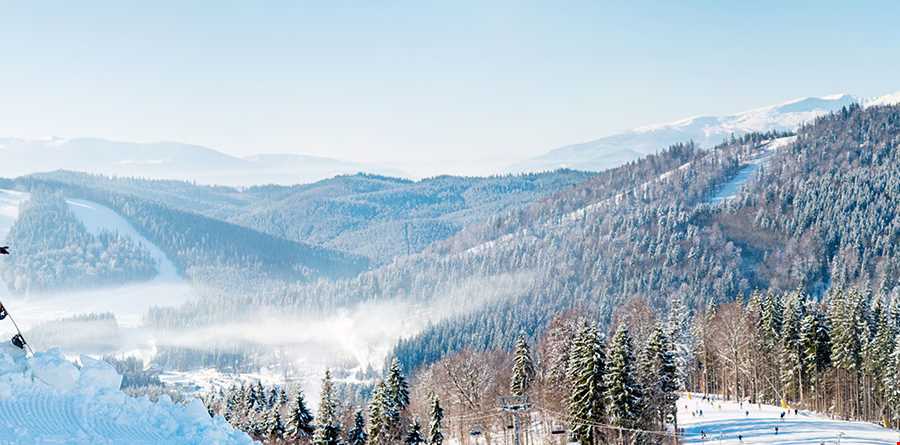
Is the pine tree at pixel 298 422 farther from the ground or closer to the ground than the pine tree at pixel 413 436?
farther from the ground

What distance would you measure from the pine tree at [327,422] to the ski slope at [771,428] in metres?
27.6

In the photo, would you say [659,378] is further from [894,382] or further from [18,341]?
[18,341]

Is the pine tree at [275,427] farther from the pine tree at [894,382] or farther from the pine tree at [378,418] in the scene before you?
the pine tree at [894,382]

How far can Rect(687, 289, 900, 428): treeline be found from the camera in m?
63.2

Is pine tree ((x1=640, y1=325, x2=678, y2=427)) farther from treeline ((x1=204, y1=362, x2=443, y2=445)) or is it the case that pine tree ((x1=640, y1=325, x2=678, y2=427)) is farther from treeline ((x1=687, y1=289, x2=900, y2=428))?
treeline ((x1=687, y1=289, x2=900, y2=428))

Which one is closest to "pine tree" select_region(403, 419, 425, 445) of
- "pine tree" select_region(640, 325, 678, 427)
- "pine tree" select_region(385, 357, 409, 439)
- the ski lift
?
"pine tree" select_region(385, 357, 409, 439)

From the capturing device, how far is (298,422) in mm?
53094

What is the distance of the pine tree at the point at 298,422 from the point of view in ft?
173

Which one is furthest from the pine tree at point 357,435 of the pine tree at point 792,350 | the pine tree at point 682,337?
the pine tree at point 792,350

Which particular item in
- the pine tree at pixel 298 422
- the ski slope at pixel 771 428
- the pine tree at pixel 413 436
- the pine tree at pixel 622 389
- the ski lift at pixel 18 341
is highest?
the ski lift at pixel 18 341

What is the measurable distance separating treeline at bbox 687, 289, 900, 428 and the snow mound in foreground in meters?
60.2

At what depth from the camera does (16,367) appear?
16625 millimetres

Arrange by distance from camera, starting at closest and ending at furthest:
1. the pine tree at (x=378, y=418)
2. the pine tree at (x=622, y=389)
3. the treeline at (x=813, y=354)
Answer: the pine tree at (x=622, y=389) → the pine tree at (x=378, y=418) → the treeline at (x=813, y=354)

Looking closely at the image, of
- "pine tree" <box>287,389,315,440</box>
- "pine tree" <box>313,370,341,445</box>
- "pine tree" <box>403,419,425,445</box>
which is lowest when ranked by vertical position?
"pine tree" <box>403,419,425,445</box>
